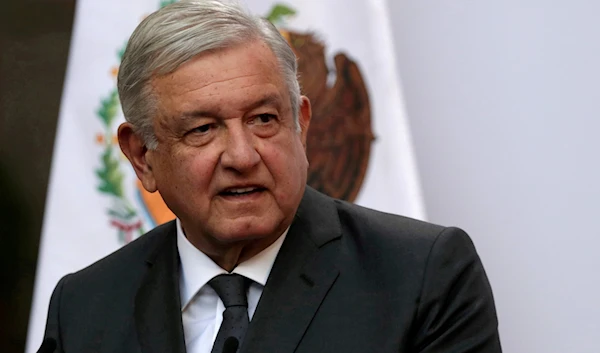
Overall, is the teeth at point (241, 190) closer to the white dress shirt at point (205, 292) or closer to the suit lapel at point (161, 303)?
the white dress shirt at point (205, 292)

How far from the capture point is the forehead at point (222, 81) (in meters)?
1.81

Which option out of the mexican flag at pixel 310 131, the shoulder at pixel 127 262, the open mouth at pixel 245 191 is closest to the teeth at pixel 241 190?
the open mouth at pixel 245 191

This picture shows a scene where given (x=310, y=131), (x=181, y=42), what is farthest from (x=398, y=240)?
(x=310, y=131)

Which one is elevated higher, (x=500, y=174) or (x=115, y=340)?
(x=500, y=174)

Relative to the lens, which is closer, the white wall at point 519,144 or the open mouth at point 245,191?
the open mouth at point 245,191

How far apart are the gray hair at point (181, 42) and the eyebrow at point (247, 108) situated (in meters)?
0.08

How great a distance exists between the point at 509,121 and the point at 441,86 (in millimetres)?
346

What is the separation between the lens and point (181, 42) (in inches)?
71.2

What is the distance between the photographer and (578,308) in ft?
9.86

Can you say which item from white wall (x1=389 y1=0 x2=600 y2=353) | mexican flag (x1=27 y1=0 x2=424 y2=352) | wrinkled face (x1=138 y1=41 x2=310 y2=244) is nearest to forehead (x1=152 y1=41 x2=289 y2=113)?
wrinkled face (x1=138 y1=41 x2=310 y2=244)

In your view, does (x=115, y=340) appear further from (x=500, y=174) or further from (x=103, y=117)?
(x=500, y=174)

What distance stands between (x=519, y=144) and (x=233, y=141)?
168cm

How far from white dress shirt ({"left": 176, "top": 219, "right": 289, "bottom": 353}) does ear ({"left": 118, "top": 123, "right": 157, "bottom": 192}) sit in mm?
194

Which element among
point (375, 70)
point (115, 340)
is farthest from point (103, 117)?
point (115, 340)
